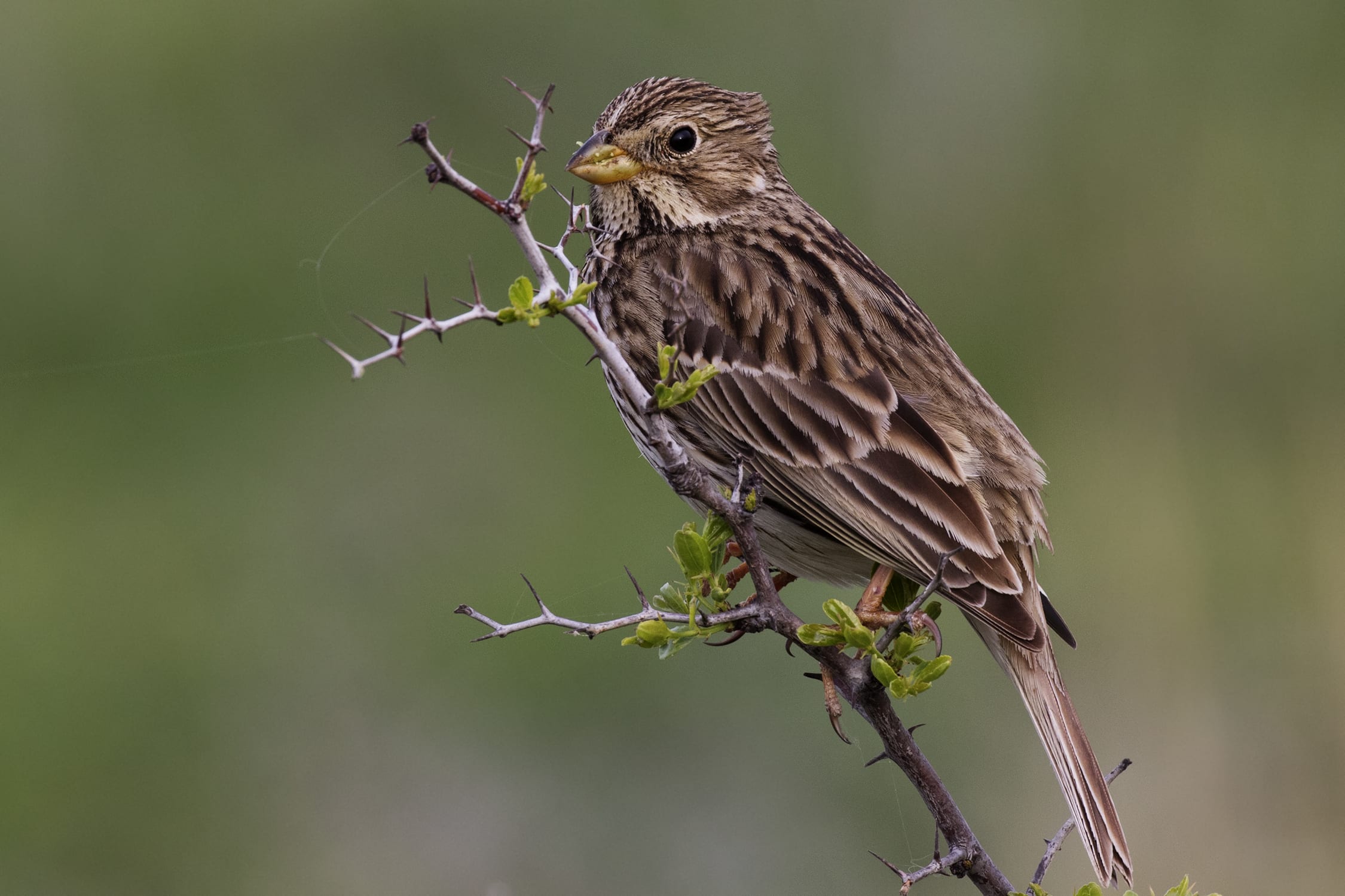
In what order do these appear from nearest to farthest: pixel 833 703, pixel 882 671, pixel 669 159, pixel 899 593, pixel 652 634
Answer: pixel 882 671 → pixel 652 634 → pixel 833 703 → pixel 899 593 → pixel 669 159

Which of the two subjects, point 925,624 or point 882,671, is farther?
point 925,624

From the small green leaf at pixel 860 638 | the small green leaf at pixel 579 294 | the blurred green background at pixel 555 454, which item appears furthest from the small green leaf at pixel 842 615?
the blurred green background at pixel 555 454

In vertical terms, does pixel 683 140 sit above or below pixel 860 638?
above

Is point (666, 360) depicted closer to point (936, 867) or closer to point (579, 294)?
point (579, 294)

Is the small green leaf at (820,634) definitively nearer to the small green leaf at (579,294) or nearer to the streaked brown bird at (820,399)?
the streaked brown bird at (820,399)

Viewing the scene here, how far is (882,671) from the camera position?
3.71 meters

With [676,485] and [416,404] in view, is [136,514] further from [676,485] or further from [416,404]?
[676,485]

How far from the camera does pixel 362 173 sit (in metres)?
9.77

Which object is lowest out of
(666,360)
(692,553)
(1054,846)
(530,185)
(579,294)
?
(1054,846)

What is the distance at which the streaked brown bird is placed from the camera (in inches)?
184

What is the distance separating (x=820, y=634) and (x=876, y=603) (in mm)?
934

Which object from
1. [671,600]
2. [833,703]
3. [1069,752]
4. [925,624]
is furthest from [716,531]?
[1069,752]

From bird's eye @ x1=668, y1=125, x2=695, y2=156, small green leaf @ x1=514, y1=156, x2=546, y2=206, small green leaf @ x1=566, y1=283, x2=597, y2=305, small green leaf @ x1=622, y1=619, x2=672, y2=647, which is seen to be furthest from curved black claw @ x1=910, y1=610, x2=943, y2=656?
bird's eye @ x1=668, y1=125, x2=695, y2=156

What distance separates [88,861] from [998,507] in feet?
15.2
